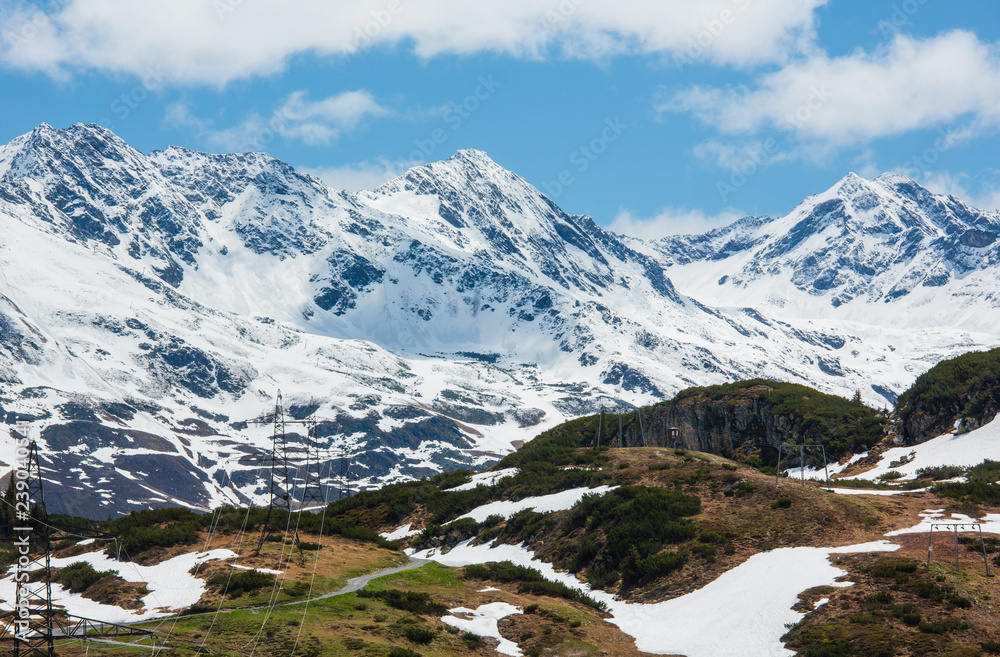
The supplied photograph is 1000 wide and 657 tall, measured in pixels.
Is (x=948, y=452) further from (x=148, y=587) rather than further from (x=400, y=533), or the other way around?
(x=148, y=587)

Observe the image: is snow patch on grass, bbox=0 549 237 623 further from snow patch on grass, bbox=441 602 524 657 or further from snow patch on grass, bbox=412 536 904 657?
snow patch on grass, bbox=412 536 904 657

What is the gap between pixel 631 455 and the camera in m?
59.9

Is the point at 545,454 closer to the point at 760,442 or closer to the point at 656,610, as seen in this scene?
the point at 760,442

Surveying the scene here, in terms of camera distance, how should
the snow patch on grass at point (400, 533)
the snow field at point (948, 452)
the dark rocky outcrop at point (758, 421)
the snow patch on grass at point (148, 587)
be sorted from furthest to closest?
the dark rocky outcrop at point (758, 421) → the snow field at point (948, 452) → the snow patch on grass at point (400, 533) → the snow patch on grass at point (148, 587)

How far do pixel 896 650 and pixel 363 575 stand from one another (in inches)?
948

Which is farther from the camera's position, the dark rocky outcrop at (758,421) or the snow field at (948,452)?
the dark rocky outcrop at (758,421)

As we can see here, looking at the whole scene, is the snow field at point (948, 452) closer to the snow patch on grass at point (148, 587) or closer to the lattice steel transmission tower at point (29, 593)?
the snow patch on grass at point (148, 587)

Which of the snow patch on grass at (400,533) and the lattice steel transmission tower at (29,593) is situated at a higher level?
the lattice steel transmission tower at (29,593)

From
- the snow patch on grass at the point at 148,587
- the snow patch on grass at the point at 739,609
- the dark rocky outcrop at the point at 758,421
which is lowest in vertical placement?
the snow patch on grass at the point at 739,609

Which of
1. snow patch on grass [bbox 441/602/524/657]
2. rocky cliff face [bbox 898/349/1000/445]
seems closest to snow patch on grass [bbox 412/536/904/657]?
snow patch on grass [bbox 441/602/524/657]

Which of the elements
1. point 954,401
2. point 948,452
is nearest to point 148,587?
point 948,452

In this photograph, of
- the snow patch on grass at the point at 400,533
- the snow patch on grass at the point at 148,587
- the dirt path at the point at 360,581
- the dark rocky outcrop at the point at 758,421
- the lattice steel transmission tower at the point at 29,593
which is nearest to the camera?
the lattice steel transmission tower at the point at 29,593

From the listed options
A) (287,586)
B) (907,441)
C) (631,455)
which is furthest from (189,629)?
(907,441)

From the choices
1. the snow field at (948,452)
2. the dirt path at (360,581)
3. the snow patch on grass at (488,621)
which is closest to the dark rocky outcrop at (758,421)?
the snow field at (948,452)
